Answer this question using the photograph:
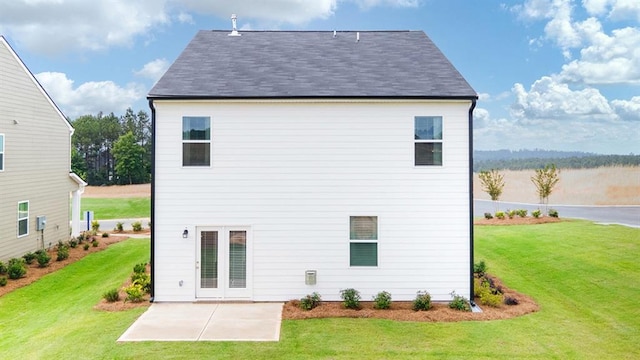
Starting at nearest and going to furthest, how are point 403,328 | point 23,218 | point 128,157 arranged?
point 403,328, point 23,218, point 128,157

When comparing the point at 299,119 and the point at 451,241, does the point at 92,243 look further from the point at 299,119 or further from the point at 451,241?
the point at 451,241

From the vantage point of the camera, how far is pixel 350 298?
35.1 ft

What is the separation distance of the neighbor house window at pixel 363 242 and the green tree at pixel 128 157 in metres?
51.7

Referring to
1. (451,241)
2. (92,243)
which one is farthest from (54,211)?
(451,241)

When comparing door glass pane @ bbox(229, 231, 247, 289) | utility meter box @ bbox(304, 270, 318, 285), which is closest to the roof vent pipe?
door glass pane @ bbox(229, 231, 247, 289)

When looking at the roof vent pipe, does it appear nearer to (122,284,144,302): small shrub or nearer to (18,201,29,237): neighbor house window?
(122,284,144,302): small shrub

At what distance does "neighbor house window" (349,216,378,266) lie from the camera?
11180 millimetres

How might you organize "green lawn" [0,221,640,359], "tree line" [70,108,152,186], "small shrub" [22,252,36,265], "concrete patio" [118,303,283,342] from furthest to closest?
1. "tree line" [70,108,152,186]
2. "small shrub" [22,252,36,265]
3. "concrete patio" [118,303,283,342]
4. "green lawn" [0,221,640,359]

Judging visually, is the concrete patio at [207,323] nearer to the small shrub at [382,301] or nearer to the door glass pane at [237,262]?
the door glass pane at [237,262]

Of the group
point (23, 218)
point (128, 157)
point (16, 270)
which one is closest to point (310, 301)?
point (16, 270)

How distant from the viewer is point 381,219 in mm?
11211

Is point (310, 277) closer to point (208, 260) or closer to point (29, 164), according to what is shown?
point (208, 260)

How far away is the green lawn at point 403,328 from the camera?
7941mm

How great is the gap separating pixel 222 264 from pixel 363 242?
365cm
